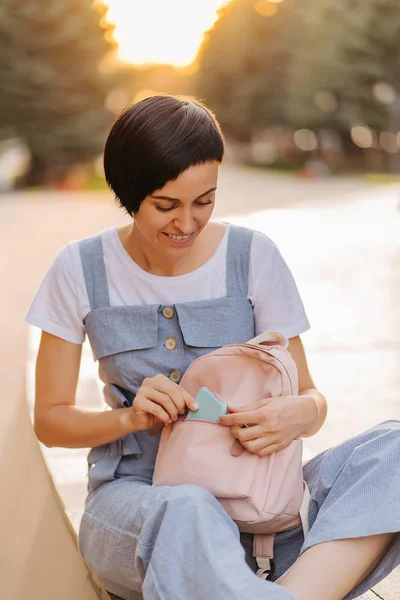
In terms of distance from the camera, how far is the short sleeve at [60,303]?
210 centimetres

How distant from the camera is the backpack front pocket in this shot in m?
1.83

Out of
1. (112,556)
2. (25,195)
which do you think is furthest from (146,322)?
(25,195)

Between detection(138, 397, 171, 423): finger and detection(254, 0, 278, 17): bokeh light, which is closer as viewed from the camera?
detection(138, 397, 171, 423): finger

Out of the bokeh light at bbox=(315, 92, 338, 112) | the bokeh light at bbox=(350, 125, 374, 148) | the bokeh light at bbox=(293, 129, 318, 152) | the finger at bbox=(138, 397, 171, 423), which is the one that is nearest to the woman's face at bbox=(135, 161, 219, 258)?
the finger at bbox=(138, 397, 171, 423)

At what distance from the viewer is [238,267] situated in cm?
214

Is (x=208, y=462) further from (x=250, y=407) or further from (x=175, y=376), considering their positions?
(x=175, y=376)

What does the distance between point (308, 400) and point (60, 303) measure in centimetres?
64

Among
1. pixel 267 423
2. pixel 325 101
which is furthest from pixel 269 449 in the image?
pixel 325 101

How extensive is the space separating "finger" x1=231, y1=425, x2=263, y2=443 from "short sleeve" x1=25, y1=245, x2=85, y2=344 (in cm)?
50

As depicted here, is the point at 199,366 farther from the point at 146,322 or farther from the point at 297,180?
the point at 297,180

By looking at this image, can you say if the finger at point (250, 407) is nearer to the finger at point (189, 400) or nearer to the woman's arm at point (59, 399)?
the finger at point (189, 400)

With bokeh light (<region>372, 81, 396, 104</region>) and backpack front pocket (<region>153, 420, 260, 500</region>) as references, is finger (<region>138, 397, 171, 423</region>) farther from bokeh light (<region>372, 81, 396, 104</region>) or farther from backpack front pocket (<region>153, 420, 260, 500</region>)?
bokeh light (<region>372, 81, 396, 104</region>)

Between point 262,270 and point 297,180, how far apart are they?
19979 millimetres

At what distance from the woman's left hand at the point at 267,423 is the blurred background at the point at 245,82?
1255 centimetres
